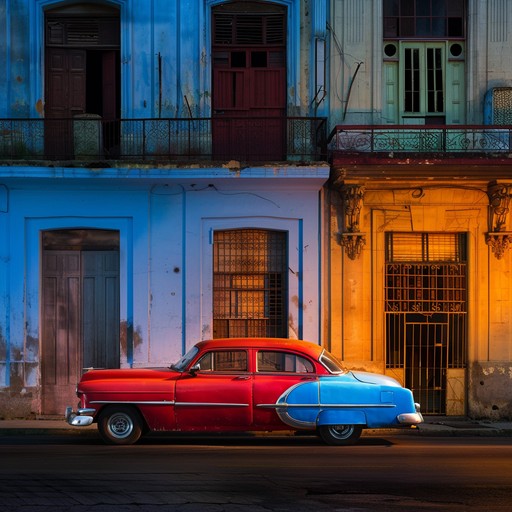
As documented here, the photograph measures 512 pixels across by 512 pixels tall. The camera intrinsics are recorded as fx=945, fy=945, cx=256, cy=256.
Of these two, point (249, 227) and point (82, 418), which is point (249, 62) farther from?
point (82, 418)

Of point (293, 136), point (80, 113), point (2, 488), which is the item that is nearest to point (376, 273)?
point (293, 136)

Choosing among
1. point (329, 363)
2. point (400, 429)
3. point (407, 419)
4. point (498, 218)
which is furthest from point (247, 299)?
point (407, 419)

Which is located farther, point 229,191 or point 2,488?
point 229,191

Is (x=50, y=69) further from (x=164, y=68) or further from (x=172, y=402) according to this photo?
(x=172, y=402)

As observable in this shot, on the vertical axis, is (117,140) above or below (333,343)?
above

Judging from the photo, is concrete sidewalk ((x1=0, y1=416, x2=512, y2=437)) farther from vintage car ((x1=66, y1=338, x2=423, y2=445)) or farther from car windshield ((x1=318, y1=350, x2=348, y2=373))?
car windshield ((x1=318, y1=350, x2=348, y2=373))

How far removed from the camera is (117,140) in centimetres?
1677

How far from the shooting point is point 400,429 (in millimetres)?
14609

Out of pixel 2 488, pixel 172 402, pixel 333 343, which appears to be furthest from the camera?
pixel 333 343

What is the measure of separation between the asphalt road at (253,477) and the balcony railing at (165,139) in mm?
5788

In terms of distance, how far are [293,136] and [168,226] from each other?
271 centimetres

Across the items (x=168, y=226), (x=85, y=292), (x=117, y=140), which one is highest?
(x=117, y=140)

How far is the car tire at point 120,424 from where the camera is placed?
12312 mm

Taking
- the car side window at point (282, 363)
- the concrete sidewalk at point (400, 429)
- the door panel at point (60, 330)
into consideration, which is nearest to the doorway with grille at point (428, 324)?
the concrete sidewalk at point (400, 429)
